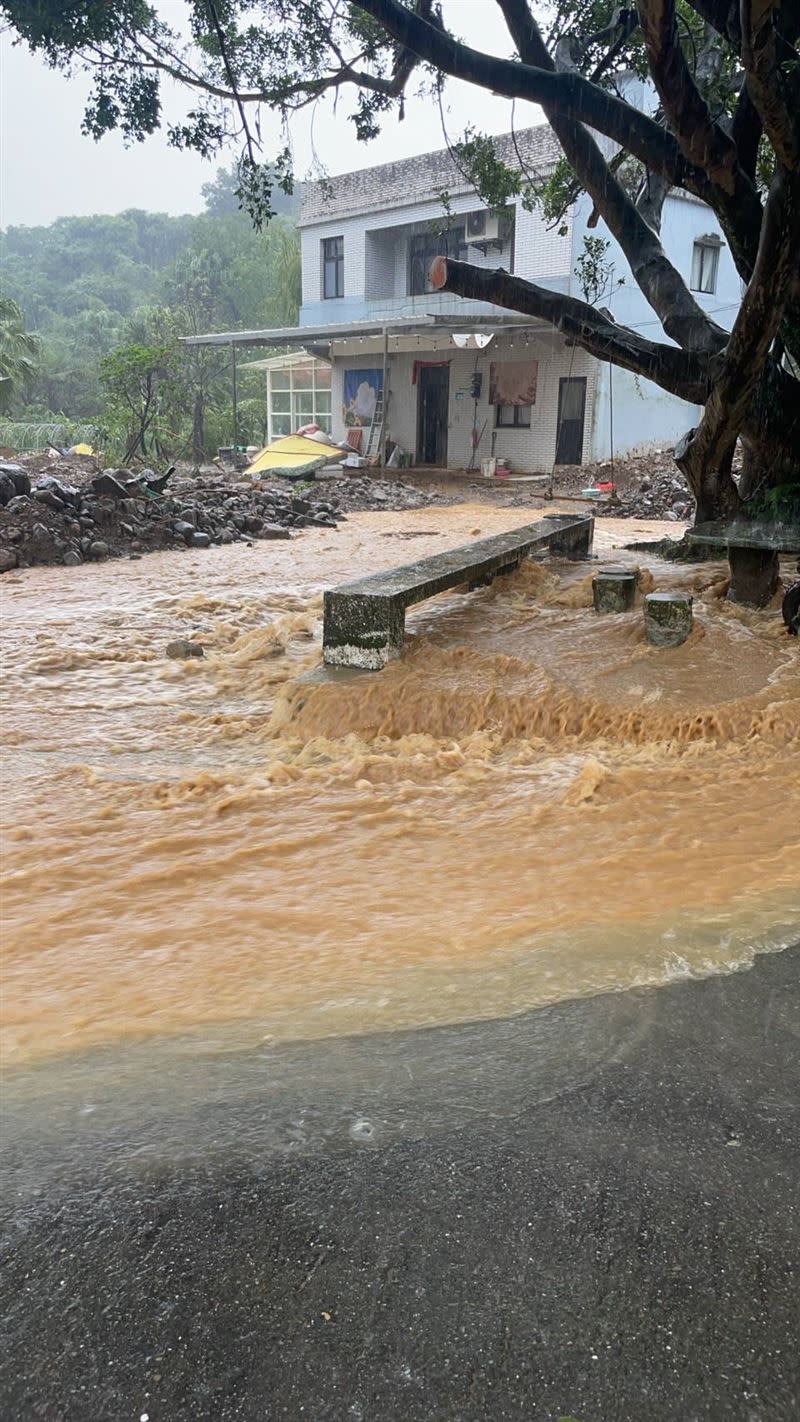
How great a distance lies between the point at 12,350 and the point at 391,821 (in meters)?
33.7

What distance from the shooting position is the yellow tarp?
72.8 feet

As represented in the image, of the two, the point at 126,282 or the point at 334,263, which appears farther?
the point at 126,282

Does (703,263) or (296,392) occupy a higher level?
(703,263)

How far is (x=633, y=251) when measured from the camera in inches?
347

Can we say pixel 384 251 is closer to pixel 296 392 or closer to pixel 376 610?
pixel 296 392

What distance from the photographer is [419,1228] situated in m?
2.01

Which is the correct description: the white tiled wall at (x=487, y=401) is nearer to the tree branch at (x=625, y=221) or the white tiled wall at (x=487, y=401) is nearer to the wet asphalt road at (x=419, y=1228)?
the tree branch at (x=625, y=221)

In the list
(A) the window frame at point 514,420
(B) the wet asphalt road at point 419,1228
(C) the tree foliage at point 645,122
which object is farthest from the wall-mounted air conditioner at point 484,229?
(B) the wet asphalt road at point 419,1228

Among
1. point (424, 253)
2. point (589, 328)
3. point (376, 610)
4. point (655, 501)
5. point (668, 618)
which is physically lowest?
point (655, 501)

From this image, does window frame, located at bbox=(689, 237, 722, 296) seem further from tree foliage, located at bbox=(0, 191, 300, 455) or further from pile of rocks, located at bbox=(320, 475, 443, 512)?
tree foliage, located at bbox=(0, 191, 300, 455)

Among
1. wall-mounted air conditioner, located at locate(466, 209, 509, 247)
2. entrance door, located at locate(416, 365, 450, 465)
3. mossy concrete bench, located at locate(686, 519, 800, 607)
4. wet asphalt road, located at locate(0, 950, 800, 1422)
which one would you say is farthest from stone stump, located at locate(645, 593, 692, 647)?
entrance door, located at locate(416, 365, 450, 465)

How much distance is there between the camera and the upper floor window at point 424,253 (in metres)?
25.1

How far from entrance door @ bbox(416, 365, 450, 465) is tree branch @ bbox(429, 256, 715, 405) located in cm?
1752

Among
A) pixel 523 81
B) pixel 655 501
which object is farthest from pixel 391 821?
pixel 655 501
